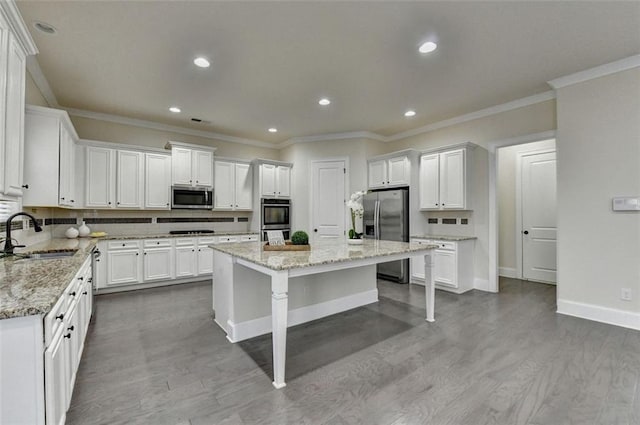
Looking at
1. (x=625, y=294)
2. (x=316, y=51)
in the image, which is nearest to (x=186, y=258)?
(x=316, y=51)

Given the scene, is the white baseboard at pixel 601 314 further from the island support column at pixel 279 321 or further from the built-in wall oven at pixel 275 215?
the built-in wall oven at pixel 275 215

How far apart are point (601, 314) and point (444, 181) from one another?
2.51 m

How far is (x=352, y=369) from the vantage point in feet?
7.51

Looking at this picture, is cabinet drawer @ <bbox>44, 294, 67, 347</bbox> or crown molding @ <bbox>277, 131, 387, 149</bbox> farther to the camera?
crown molding @ <bbox>277, 131, 387, 149</bbox>

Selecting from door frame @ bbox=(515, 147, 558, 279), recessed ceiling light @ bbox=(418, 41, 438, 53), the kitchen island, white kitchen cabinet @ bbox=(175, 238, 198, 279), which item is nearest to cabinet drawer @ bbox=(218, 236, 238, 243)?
white kitchen cabinet @ bbox=(175, 238, 198, 279)

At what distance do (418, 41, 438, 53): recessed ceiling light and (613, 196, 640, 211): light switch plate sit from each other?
2.58 meters

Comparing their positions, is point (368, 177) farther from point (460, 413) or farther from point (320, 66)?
point (460, 413)

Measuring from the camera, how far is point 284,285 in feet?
6.83

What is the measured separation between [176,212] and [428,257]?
4.46 metres

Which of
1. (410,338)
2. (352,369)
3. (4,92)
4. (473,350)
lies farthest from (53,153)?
(473,350)

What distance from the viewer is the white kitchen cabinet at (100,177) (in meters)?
4.36

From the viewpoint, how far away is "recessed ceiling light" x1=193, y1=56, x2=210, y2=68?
303 centimetres

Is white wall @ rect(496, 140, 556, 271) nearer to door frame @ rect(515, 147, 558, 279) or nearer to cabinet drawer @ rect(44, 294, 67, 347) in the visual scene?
door frame @ rect(515, 147, 558, 279)

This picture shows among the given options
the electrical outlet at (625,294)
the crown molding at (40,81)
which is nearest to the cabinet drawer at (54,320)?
the crown molding at (40,81)
